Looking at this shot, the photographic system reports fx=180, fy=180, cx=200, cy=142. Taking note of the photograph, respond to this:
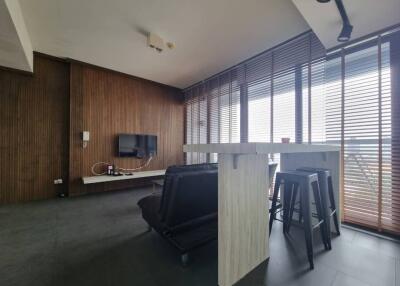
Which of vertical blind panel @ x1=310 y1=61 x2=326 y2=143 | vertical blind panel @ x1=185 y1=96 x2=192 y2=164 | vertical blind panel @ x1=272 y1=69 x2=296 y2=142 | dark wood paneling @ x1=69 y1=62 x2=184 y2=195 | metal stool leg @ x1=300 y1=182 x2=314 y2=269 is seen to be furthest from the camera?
vertical blind panel @ x1=185 y1=96 x2=192 y2=164

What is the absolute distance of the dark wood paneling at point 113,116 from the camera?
12.3 feet

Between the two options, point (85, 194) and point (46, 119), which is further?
point (85, 194)

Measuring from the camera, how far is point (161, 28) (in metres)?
2.67

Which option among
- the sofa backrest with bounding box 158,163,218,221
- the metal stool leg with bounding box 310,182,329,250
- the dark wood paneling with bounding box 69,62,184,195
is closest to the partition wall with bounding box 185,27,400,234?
the metal stool leg with bounding box 310,182,329,250

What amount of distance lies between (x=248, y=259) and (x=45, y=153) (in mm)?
4072

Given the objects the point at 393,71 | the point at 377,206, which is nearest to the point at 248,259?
the point at 377,206

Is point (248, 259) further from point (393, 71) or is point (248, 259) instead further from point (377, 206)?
point (393, 71)

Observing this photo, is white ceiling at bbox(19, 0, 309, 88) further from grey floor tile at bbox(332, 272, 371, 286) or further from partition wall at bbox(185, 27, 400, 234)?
grey floor tile at bbox(332, 272, 371, 286)

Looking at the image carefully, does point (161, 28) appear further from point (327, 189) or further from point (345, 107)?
point (327, 189)

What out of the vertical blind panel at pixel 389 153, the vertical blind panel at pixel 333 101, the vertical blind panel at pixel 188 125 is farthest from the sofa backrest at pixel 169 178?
the vertical blind panel at pixel 188 125

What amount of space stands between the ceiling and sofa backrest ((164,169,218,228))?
2.06m

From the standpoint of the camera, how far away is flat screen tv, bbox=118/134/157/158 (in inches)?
168

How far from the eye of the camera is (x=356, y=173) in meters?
2.33

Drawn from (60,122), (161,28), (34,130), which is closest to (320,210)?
(161,28)
